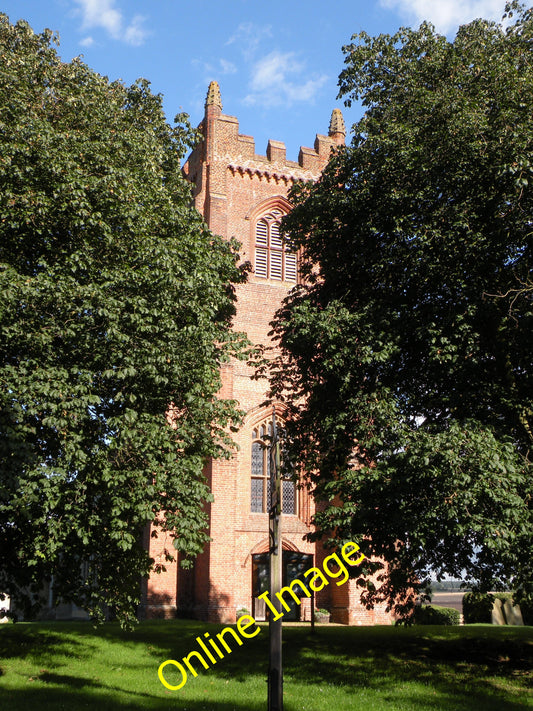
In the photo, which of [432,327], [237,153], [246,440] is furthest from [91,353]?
[237,153]

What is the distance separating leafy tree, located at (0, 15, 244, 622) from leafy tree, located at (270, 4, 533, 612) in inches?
101

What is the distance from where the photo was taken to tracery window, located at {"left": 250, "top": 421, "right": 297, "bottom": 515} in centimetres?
2369

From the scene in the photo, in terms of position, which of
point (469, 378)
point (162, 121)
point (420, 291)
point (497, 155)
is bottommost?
point (469, 378)

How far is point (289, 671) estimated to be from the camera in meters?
12.7

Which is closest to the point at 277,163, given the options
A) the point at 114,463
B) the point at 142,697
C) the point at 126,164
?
the point at 126,164

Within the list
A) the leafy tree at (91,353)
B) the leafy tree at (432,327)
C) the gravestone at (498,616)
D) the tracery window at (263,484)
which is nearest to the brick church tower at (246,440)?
the tracery window at (263,484)

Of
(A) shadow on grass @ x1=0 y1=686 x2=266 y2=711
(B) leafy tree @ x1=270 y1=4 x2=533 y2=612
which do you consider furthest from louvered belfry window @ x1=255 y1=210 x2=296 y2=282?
(A) shadow on grass @ x1=0 y1=686 x2=266 y2=711

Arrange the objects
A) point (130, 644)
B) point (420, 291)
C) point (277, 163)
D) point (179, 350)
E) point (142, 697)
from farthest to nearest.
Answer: point (277, 163) → point (130, 644) → point (420, 291) → point (179, 350) → point (142, 697)

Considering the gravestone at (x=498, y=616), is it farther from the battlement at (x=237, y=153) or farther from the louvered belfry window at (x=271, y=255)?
the battlement at (x=237, y=153)

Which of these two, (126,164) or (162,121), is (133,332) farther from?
(162,121)

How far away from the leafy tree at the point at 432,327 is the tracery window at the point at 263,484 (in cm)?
942

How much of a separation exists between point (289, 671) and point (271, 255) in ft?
58.8

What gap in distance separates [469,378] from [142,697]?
27.0 feet

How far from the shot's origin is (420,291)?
42.6 feet
